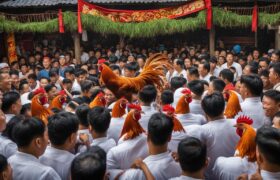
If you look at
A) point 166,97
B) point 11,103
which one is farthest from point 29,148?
point 166,97

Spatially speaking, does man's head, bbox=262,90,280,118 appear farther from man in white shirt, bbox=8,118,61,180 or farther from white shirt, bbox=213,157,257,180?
man in white shirt, bbox=8,118,61,180

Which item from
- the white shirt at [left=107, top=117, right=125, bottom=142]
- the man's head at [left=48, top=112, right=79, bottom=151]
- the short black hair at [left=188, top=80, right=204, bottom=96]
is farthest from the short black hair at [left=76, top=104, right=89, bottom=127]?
the short black hair at [left=188, top=80, right=204, bottom=96]

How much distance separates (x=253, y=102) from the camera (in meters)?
4.98

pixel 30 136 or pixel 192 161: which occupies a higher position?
pixel 30 136

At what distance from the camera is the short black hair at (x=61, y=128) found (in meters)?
3.36

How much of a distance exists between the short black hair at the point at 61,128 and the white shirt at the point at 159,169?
0.70m

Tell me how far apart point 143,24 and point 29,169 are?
355 inches

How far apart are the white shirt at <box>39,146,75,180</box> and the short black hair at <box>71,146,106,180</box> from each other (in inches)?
30.6

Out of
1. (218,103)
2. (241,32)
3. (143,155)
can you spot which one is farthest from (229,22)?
(143,155)

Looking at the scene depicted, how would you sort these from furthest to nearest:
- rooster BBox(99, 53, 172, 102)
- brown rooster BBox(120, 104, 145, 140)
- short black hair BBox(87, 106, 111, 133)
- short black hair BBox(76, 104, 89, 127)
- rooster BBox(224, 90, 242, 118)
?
rooster BBox(99, 53, 172, 102) → rooster BBox(224, 90, 242, 118) → short black hair BBox(76, 104, 89, 127) → short black hair BBox(87, 106, 111, 133) → brown rooster BBox(120, 104, 145, 140)

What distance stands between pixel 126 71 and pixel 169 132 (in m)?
5.16

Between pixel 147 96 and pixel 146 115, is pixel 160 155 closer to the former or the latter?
pixel 146 115

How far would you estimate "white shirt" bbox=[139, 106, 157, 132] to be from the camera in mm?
4746

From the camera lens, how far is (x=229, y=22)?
1110cm
